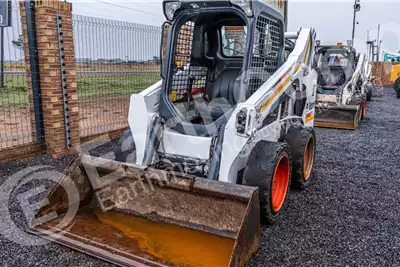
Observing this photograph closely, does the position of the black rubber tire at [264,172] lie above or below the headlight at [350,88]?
below

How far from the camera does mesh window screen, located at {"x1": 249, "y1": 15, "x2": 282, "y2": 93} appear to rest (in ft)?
13.6

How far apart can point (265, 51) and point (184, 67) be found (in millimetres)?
1027

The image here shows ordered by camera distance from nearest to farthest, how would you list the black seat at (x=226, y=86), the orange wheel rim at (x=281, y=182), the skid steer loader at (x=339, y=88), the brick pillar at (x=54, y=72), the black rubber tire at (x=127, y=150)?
the orange wheel rim at (x=281, y=182) → the black rubber tire at (x=127, y=150) → the black seat at (x=226, y=86) → the brick pillar at (x=54, y=72) → the skid steer loader at (x=339, y=88)

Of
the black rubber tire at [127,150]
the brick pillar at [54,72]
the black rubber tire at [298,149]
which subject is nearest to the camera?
the black rubber tire at [127,150]

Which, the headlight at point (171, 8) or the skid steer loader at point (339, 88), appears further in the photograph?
the skid steer loader at point (339, 88)

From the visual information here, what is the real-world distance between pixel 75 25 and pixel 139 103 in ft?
9.90

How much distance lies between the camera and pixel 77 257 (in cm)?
317

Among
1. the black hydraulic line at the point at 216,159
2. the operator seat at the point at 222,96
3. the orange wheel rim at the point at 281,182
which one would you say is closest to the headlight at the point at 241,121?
the black hydraulic line at the point at 216,159

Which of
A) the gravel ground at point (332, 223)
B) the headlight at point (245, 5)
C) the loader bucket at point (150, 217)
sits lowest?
the gravel ground at point (332, 223)

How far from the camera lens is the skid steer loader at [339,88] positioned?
959 centimetres

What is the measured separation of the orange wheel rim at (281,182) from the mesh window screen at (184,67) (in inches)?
59.7

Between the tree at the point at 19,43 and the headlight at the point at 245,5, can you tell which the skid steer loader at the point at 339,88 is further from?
the tree at the point at 19,43

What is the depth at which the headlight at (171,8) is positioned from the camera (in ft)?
13.6

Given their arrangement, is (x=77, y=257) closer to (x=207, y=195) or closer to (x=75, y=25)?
(x=207, y=195)
